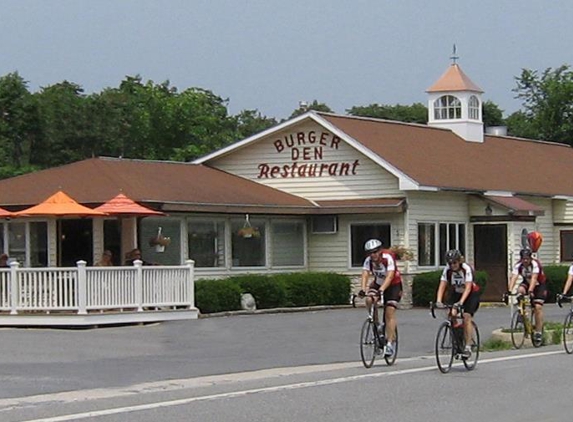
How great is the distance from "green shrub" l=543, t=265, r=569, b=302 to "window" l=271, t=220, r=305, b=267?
7.47m

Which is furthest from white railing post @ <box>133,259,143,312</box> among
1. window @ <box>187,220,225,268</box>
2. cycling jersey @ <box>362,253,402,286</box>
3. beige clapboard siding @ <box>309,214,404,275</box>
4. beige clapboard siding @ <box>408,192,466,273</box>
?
cycling jersey @ <box>362,253,402,286</box>

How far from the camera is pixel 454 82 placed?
4481 centimetres

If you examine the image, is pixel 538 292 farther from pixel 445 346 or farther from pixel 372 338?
pixel 372 338

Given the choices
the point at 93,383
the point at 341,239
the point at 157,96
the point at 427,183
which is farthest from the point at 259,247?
the point at 157,96

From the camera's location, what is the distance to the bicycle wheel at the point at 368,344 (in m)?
19.3

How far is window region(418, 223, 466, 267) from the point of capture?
122ft

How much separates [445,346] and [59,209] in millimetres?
12775

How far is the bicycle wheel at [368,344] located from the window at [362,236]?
57.1 ft

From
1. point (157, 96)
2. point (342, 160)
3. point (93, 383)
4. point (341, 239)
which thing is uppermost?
point (157, 96)

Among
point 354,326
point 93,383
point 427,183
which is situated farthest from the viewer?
point 427,183

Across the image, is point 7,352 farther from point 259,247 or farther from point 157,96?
point 157,96

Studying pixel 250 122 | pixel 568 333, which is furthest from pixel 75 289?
pixel 250 122

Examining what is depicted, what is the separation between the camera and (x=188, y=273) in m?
30.2

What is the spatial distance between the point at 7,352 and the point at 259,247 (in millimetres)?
14262
